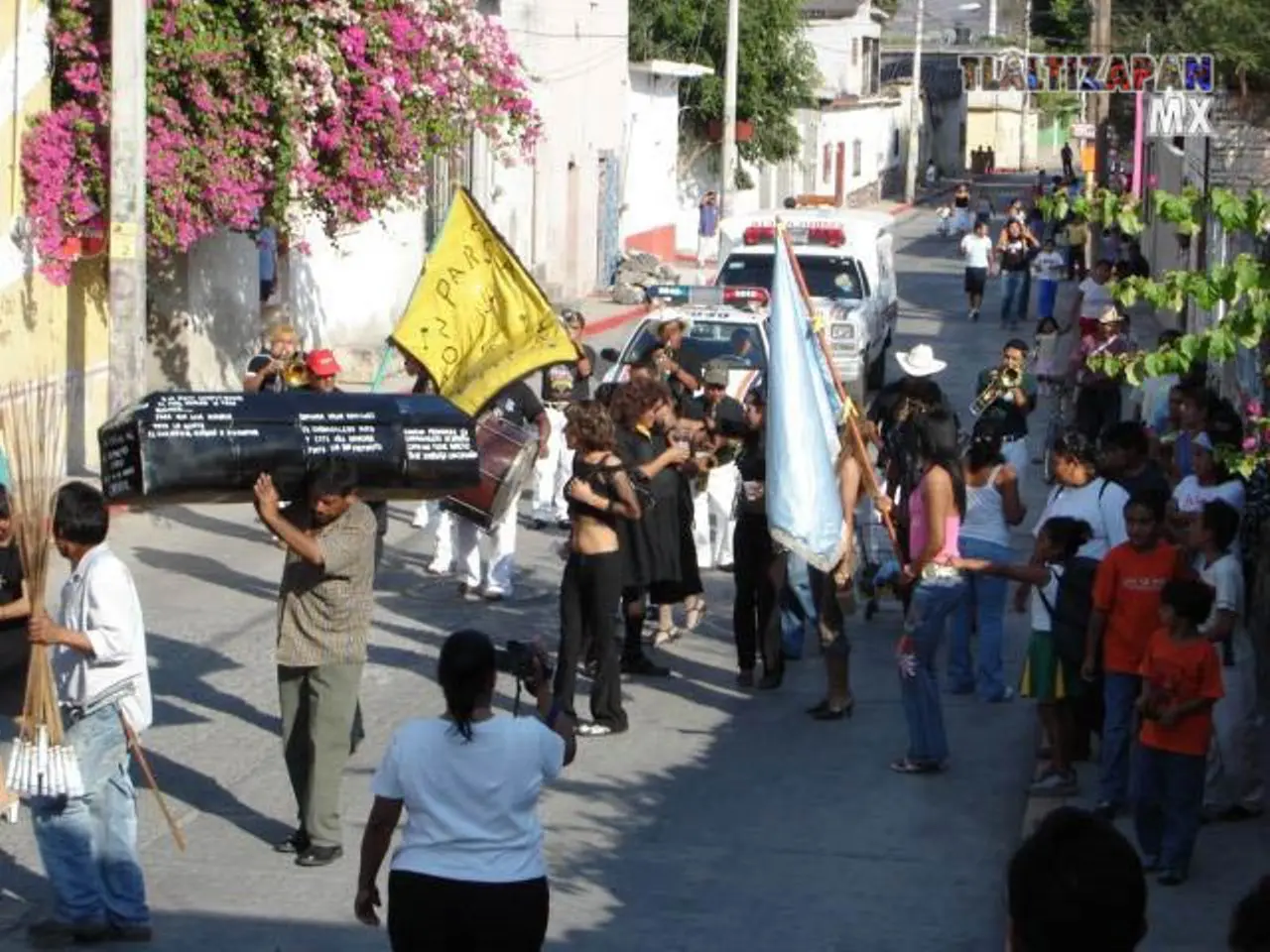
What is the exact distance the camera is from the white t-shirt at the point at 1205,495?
35.7 ft

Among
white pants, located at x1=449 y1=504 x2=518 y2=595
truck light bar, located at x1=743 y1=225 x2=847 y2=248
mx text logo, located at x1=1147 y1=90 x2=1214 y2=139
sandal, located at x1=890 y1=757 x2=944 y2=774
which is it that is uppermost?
mx text logo, located at x1=1147 y1=90 x2=1214 y2=139

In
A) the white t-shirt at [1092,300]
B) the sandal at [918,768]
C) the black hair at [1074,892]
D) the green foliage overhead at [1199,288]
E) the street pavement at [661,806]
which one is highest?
the green foliage overhead at [1199,288]

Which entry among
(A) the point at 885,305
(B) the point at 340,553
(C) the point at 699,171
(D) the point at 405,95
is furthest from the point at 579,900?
(C) the point at 699,171

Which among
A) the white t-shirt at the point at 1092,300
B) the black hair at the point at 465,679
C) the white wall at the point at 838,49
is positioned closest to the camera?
the black hair at the point at 465,679

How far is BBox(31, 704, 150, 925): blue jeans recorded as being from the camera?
27.4 ft

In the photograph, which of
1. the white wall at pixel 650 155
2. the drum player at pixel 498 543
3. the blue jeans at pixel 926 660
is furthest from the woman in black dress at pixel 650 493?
the white wall at pixel 650 155

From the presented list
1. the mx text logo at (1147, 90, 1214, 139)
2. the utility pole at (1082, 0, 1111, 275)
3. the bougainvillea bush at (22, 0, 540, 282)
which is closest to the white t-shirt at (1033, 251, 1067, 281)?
the utility pole at (1082, 0, 1111, 275)

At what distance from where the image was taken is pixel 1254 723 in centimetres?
999

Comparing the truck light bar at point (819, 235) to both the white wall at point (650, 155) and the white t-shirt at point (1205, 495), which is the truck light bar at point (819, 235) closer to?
the white t-shirt at point (1205, 495)

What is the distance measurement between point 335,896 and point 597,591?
107 inches

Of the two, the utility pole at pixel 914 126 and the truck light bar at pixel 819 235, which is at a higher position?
the utility pole at pixel 914 126

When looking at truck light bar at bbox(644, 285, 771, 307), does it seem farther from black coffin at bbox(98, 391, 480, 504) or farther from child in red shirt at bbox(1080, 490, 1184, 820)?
child in red shirt at bbox(1080, 490, 1184, 820)

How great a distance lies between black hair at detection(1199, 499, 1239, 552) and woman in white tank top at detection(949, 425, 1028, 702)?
6.87 ft

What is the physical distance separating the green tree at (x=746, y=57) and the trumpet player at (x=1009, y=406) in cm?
3768
